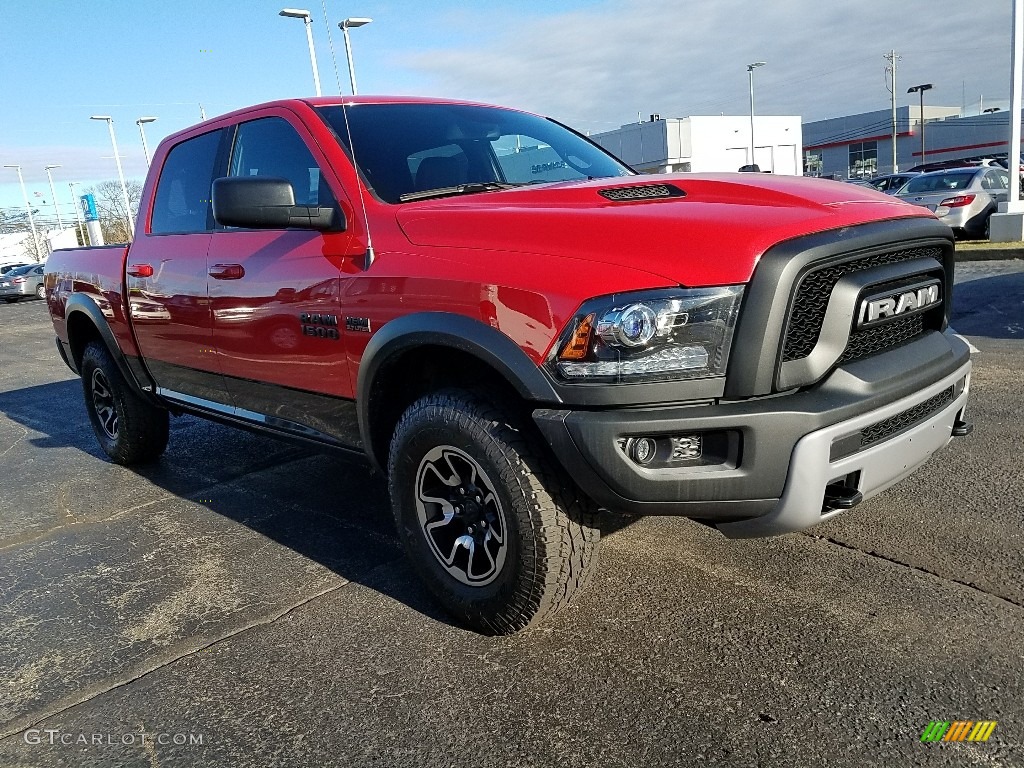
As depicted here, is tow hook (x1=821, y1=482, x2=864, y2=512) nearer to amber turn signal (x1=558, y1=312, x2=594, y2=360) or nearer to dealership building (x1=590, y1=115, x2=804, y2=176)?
amber turn signal (x1=558, y1=312, x2=594, y2=360)

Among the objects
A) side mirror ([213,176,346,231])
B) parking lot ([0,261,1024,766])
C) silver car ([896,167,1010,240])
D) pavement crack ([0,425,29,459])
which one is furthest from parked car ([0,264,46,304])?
side mirror ([213,176,346,231])

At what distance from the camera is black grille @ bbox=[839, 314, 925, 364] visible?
2291 mm

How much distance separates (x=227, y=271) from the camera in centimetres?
347

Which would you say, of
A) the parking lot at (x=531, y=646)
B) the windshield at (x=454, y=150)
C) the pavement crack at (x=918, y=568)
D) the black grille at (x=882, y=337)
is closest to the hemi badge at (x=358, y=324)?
the windshield at (x=454, y=150)

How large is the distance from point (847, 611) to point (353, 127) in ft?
8.54

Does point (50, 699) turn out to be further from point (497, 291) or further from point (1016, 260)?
point (1016, 260)

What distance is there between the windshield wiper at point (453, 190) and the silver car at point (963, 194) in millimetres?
12285

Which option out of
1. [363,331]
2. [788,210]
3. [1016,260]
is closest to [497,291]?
[363,331]

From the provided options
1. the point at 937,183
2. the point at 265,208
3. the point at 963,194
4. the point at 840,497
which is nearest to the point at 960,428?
the point at 840,497

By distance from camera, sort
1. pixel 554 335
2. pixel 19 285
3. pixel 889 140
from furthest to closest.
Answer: pixel 889 140 < pixel 19 285 < pixel 554 335

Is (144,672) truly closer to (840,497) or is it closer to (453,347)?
(453,347)

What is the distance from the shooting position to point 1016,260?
11312 millimetres

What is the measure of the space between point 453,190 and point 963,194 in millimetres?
13482

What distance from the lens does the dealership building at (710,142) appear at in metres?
46.5
